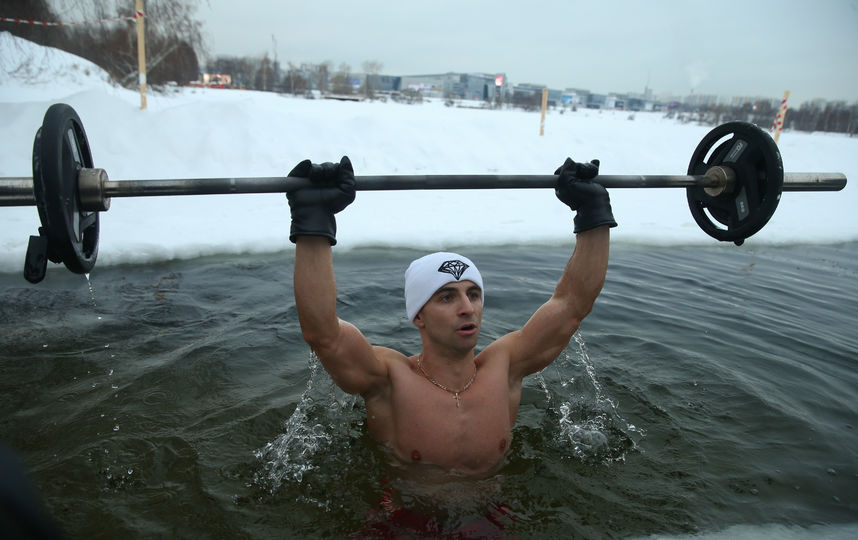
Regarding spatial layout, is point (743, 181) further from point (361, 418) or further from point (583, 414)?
point (361, 418)

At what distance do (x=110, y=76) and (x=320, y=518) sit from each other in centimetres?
1878

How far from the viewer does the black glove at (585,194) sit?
102 inches

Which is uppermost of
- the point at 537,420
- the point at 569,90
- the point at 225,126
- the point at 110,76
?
the point at 569,90

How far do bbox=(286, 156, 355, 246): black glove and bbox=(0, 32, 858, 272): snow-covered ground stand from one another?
4.65 m

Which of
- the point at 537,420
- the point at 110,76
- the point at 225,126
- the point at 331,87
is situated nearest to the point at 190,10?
the point at 110,76

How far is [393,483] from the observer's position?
2.66m

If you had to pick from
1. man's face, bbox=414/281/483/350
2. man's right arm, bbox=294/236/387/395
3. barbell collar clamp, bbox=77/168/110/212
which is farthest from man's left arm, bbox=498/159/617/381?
barbell collar clamp, bbox=77/168/110/212

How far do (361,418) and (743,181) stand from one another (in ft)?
8.48

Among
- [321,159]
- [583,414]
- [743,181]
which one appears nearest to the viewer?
[743,181]

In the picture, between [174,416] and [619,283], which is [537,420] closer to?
[174,416]

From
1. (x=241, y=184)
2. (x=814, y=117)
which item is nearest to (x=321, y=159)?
(x=241, y=184)

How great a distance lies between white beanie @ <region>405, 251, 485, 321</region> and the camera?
2.56 meters

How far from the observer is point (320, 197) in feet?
7.15

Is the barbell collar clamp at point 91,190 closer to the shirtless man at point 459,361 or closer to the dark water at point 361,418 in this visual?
the shirtless man at point 459,361
